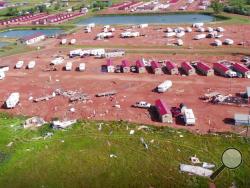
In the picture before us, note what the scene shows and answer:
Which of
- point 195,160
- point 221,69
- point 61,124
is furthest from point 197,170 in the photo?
point 221,69

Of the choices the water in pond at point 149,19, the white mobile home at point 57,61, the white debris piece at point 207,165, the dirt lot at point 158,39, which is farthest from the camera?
the water in pond at point 149,19

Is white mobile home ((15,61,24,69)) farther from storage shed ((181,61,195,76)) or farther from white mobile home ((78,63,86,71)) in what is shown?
storage shed ((181,61,195,76))

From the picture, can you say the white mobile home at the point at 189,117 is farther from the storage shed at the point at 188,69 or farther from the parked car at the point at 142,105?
the storage shed at the point at 188,69

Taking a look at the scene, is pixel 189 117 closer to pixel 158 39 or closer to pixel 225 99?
pixel 225 99

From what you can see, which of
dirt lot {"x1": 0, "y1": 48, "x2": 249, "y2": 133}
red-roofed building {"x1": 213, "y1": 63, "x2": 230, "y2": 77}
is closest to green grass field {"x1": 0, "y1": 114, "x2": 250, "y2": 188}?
dirt lot {"x1": 0, "y1": 48, "x2": 249, "y2": 133}

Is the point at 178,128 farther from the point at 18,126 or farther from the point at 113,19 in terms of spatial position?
the point at 113,19

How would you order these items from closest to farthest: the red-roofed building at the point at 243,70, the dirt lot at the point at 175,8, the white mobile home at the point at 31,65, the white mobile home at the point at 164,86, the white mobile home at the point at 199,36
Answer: the white mobile home at the point at 164,86
the red-roofed building at the point at 243,70
the white mobile home at the point at 31,65
the white mobile home at the point at 199,36
the dirt lot at the point at 175,8

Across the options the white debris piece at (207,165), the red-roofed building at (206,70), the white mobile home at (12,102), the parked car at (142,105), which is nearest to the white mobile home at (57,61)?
the white mobile home at (12,102)
